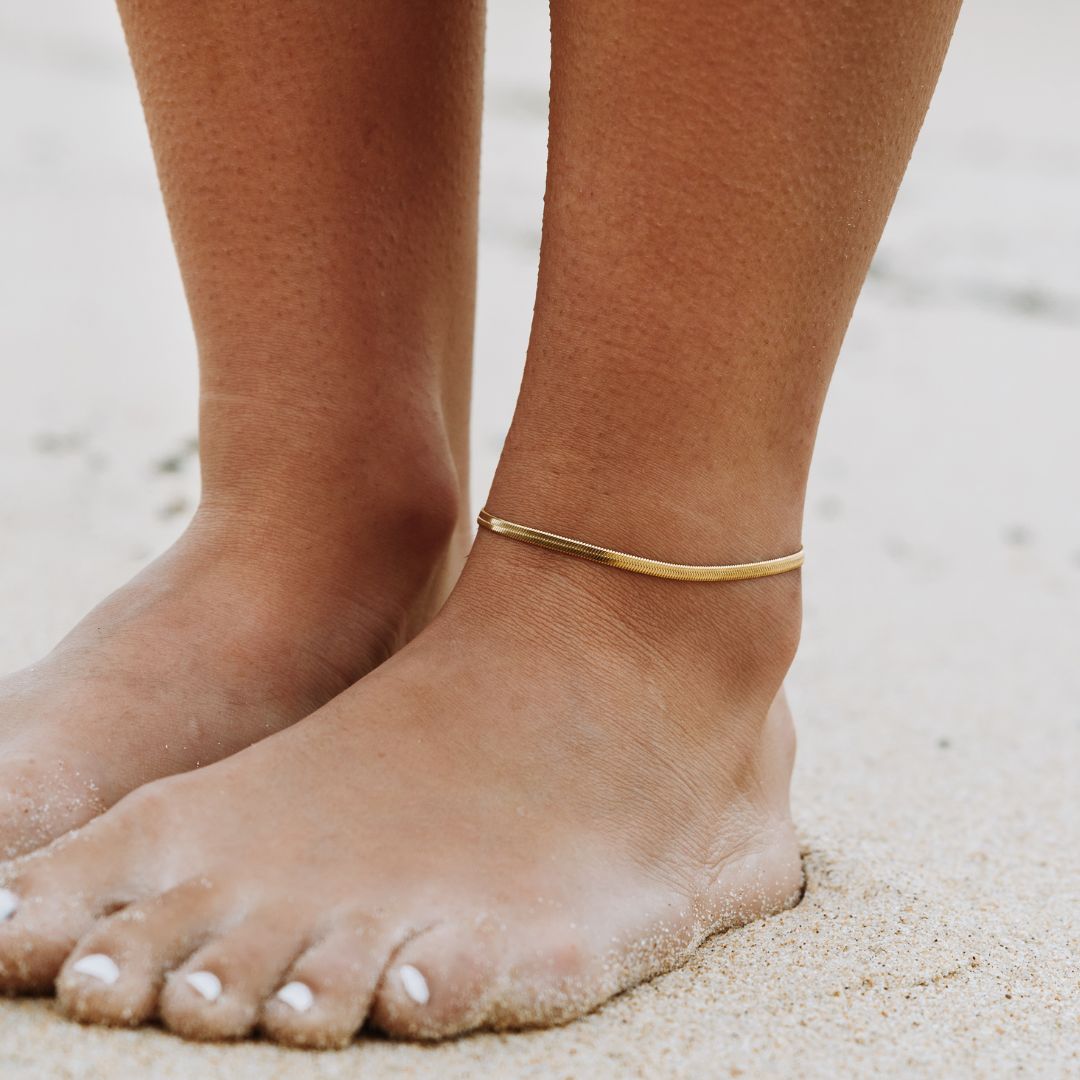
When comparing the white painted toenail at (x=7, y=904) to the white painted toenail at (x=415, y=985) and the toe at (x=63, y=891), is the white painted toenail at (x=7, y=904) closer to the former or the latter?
the toe at (x=63, y=891)

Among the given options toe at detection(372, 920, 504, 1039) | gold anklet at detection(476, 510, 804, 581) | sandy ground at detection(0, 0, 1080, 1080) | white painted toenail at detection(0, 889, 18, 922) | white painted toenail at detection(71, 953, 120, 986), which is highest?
gold anklet at detection(476, 510, 804, 581)

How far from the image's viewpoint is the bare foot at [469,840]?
27.2 inches

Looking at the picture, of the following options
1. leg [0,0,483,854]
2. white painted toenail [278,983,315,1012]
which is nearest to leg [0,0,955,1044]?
white painted toenail [278,983,315,1012]

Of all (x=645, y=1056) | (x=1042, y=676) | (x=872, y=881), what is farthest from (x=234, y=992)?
(x=1042, y=676)

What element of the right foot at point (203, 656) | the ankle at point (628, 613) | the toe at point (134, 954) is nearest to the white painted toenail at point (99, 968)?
the toe at point (134, 954)

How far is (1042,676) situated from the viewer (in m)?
1.59

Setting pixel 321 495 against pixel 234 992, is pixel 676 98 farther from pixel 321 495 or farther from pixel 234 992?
pixel 234 992

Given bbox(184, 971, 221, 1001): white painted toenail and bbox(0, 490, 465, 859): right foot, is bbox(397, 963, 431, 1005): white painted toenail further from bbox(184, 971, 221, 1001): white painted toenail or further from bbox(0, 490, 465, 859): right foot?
bbox(0, 490, 465, 859): right foot

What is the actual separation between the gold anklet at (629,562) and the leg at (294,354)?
0.57ft

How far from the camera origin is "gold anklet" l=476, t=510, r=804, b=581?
85 cm

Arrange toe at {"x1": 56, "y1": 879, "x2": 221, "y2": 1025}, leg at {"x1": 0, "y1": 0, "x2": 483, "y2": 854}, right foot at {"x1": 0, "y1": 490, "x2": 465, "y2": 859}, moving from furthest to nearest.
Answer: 1. leg at {"x1": 0, "y1": 0, "x2": 483, "y2": 854}
2. right foot at {"x1": 0, "y1": 490, "x2": 465, "y2": 859}
3. toe at {"x1": 56, "y1": 879, "x2": 221, "y2": 1025}

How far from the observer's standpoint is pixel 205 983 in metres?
0.68

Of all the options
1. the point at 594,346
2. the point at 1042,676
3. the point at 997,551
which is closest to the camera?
the point at 594,346

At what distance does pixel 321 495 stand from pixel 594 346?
0.27 meters
